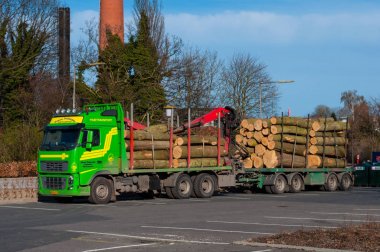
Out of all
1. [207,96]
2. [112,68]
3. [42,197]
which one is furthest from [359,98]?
[42,197]

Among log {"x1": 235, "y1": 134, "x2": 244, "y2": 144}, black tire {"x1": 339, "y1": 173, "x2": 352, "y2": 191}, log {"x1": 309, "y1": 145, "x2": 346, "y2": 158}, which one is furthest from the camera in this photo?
black tire {"x1": 339, "y1": 173, "x2": 352, "y2": 191}

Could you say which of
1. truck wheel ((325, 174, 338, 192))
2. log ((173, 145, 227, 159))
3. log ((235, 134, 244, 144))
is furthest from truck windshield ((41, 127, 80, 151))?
truck wheel ((325, 174, 338, 192))

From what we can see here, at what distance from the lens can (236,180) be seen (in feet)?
99.1

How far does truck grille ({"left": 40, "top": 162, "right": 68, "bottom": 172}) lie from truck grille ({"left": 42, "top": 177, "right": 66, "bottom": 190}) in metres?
0.32

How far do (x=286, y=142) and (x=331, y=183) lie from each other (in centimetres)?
Answer: 373

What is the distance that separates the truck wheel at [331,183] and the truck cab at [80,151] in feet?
41.1

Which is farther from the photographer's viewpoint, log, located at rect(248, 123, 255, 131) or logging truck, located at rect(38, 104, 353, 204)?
log, located at rect(248, 123, 255, 131)

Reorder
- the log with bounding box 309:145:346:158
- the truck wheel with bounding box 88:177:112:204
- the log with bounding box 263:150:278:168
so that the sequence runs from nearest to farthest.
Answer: the truck wheel with bounding box 88:177:112:204 < the log with bounding box 263:150:278:168 < the log with bounding box 309:145:346:158

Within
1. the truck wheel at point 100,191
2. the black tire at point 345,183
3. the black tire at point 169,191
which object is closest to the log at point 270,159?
the black tire at point 345,183

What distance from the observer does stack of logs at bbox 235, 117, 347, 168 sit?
31359 millimetres

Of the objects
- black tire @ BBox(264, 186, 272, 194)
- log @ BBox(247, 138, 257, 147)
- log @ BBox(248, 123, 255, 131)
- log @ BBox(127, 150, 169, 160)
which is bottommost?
black tire @ BBox(264, 186, 272, 194)

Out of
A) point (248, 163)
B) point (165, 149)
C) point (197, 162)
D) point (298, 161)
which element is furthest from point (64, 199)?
point (298, 161)

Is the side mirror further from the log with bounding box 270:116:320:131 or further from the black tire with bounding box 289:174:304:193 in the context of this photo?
the black tire with bounding box 289:174:304:193

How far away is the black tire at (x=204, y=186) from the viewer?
2794 cm
